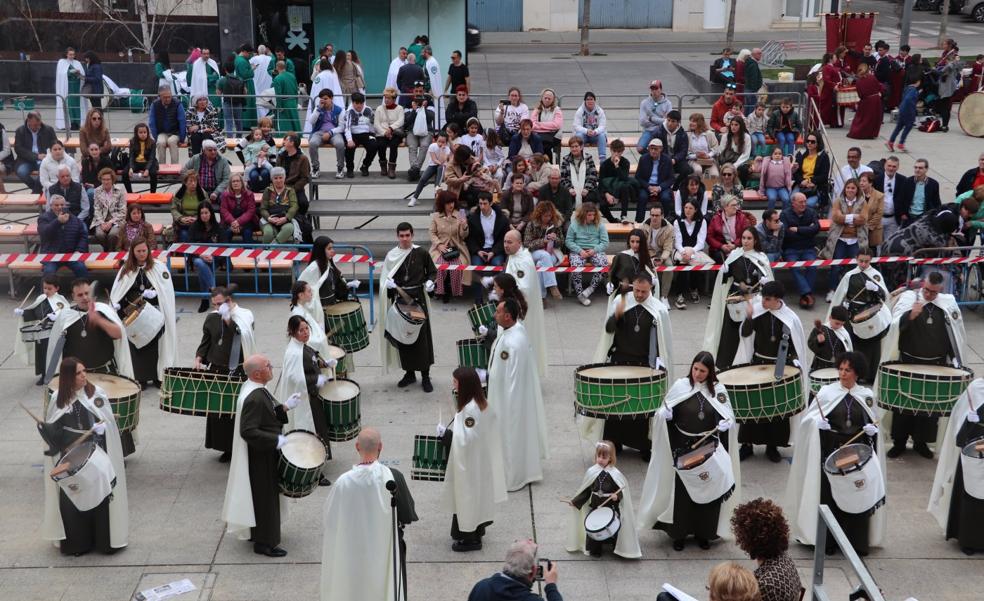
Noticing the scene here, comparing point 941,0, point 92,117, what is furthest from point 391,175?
point 941,0

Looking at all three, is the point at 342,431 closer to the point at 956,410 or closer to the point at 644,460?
the point at 644,460

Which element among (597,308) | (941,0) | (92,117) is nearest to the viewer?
(597,308)

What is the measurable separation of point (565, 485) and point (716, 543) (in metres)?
1.68

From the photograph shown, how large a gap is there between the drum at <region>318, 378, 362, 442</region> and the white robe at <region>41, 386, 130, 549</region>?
1.88 meters

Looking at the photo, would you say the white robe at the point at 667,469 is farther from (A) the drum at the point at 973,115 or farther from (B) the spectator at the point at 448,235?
(A) the drum at the point at 973,115

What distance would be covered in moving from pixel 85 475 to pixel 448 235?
7490mm

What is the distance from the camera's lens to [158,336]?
13633mm

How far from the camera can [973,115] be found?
25.6 m

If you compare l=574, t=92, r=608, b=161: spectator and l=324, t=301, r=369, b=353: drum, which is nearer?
l=324, t=301, r=369, b=353: drum

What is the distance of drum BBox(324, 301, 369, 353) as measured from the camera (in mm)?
13180

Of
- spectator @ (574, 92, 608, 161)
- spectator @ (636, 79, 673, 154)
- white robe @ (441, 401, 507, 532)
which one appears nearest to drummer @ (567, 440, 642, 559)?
white robe @ (441, 401, 507, 532)

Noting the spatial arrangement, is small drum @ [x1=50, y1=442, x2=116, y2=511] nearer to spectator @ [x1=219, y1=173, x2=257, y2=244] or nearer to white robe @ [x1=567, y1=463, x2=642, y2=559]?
white robe @ [x1=567, y1=463, x2=642, y2=559]

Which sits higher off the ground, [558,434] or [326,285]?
[326,285]

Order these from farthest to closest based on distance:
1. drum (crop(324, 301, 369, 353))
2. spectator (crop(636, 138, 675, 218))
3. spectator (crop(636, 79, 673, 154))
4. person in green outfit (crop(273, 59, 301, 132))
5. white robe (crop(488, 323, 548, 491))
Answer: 1. person in green outfit (crop(273, 59, 301, 132))
2. spectator (crop(636, 79, 673, 154))
3. spectator (crop(636, 138, 675, 218))
4. drum (crop(324, 301, 369, 353))
5. white robe (crop(488, 323, 548, 491))
